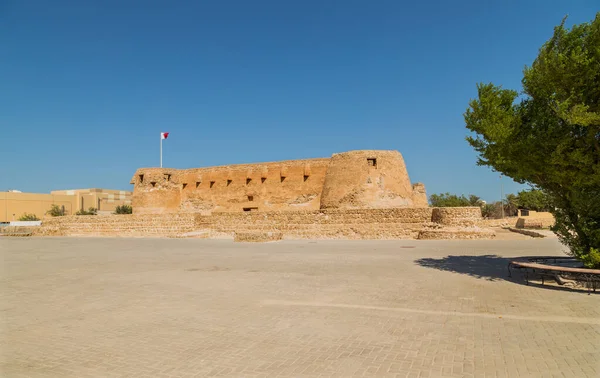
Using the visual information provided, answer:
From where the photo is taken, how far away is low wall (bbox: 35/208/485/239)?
19.9 meters

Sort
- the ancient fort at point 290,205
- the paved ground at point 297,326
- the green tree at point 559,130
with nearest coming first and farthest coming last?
the paved ground at point 297,326 < the green tree at point 559,130 < the ancient fort at point 290,205

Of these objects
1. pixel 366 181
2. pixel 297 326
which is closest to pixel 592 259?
pixel 297 326

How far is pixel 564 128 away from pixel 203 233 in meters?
19.6

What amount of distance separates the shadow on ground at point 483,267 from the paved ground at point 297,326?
5.8 inches

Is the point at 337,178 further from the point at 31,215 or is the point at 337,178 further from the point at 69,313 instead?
the point at 31,215

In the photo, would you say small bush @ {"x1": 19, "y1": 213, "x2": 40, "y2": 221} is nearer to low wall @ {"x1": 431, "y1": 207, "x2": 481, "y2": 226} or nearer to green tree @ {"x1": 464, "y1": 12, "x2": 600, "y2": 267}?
low wall @ {"x1": 431, "y1": 207, "x2": 481, "y2": 226}

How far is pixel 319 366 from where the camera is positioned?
3.52 m

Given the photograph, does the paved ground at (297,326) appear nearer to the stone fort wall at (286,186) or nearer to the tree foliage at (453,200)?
the stone fort wall at (286,186)

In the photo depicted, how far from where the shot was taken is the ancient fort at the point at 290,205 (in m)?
20.1

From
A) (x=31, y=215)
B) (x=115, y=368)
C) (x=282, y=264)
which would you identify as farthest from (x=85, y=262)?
(x=31, y=215)

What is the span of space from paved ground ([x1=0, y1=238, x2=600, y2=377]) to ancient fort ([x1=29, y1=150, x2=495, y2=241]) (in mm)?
11678

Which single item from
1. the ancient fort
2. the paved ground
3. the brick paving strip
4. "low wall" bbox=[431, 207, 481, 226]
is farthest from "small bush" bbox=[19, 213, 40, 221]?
the brick paving strip

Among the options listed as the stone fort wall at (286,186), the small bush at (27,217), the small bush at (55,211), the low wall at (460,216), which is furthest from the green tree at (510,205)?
the small bush at (27,217)

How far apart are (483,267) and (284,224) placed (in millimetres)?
14640
